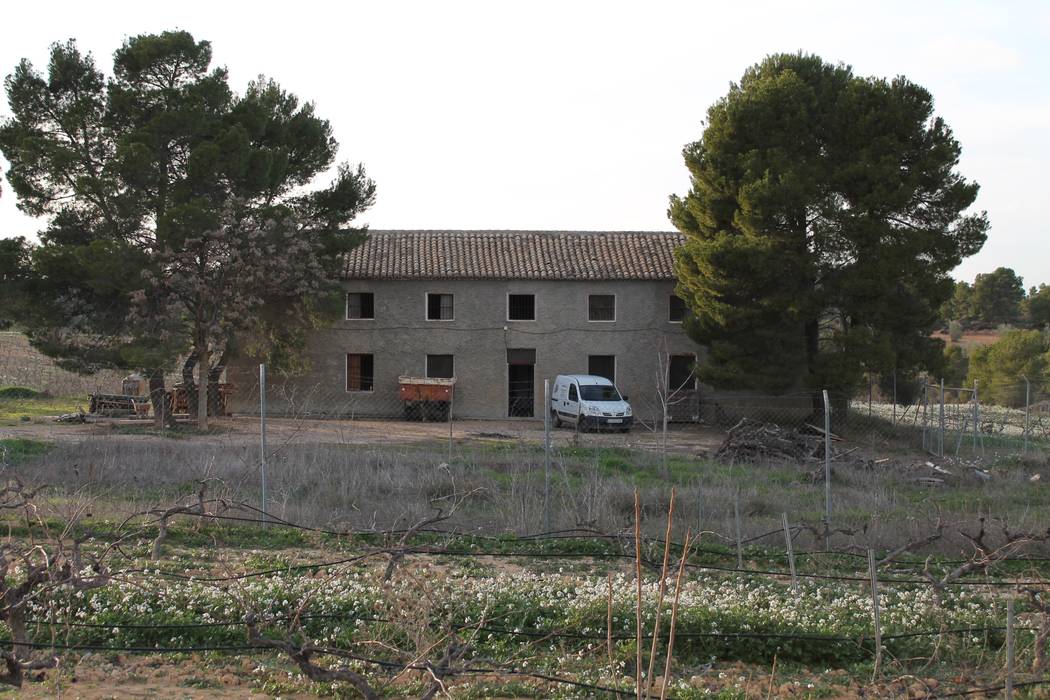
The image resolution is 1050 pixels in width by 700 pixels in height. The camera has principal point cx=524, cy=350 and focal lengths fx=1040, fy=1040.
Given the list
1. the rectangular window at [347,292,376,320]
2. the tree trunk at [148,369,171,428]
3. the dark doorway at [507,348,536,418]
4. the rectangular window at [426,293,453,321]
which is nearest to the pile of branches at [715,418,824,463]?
the dark doorway at [507,348,536,418]

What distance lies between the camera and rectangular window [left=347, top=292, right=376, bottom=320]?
118 feet

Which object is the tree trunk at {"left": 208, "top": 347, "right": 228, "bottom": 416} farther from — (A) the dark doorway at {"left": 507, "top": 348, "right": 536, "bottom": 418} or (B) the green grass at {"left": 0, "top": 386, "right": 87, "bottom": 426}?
(A) the dark doorway at {"left": 507, "top": 348, "right": 536, "bottom": 418}

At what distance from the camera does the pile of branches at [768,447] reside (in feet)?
71.0

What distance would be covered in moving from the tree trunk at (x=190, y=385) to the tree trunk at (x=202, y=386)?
64cm

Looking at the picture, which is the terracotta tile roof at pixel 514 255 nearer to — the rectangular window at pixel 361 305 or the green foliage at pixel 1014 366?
the rectangular window at pixel 361 305

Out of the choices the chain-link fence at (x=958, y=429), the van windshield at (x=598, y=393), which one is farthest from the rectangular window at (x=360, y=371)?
the chain-link fence at (x=958, y=429)

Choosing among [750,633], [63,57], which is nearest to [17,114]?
[63,57]

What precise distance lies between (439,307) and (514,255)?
331 cm

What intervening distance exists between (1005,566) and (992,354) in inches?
1566

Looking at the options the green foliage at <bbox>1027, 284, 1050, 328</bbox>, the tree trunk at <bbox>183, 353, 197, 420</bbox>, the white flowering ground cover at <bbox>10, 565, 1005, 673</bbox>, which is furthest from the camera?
the green foliage at <bbox>1027, 284, 1050, 328</bbox>

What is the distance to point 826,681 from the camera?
7602mm

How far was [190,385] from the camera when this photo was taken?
3056cm

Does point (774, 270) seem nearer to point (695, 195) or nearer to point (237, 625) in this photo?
point (695, 195)

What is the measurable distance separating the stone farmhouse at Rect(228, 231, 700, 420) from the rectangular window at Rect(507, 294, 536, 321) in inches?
1.4
